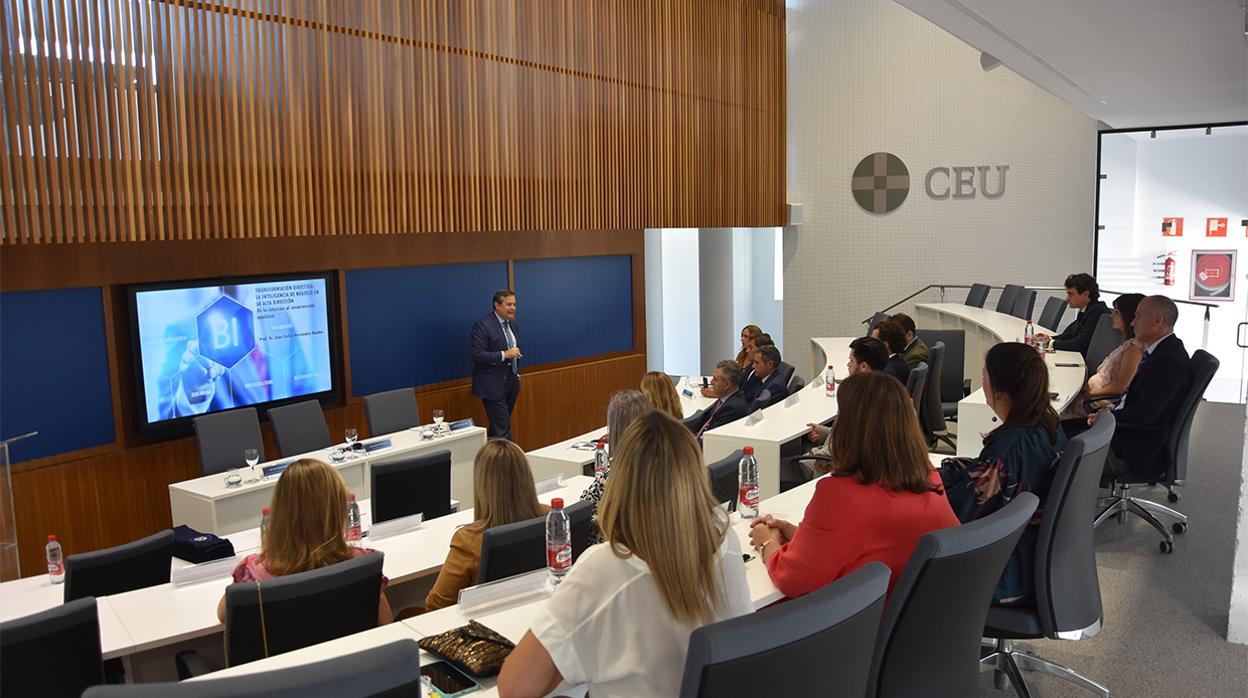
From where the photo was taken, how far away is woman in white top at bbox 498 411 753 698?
2.16 meters

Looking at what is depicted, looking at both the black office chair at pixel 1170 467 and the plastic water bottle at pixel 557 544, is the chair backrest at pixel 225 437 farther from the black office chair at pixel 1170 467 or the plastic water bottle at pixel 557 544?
the black office chair at pixel 1170 467

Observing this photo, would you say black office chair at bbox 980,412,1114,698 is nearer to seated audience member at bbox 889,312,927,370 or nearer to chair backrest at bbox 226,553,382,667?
chair backrest at bbox 226,553,382,667

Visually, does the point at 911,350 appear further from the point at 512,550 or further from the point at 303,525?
the point at 303,525

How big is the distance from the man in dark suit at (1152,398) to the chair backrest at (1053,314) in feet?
15.7

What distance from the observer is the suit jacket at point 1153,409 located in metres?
5.59

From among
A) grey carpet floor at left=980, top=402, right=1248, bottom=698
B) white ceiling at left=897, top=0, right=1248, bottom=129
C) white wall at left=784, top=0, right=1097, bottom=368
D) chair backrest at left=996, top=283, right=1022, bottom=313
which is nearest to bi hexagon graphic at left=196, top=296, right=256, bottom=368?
white ceiling at left=897, top=0, right=1248, bottom=129

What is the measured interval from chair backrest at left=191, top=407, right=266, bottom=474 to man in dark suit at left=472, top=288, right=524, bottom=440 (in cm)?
238

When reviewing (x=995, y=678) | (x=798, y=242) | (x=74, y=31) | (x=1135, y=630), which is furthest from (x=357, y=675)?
(x=798, y=242)

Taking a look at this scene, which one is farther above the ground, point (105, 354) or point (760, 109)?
point (760, 109)

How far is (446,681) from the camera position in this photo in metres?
2.48

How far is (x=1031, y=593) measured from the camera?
3551mm

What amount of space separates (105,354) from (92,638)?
4.18 meters

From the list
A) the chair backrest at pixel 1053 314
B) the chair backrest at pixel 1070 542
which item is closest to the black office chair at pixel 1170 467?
the chair backrest at pixel 1070 542

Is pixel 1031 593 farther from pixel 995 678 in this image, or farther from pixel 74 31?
pixel 74 31
